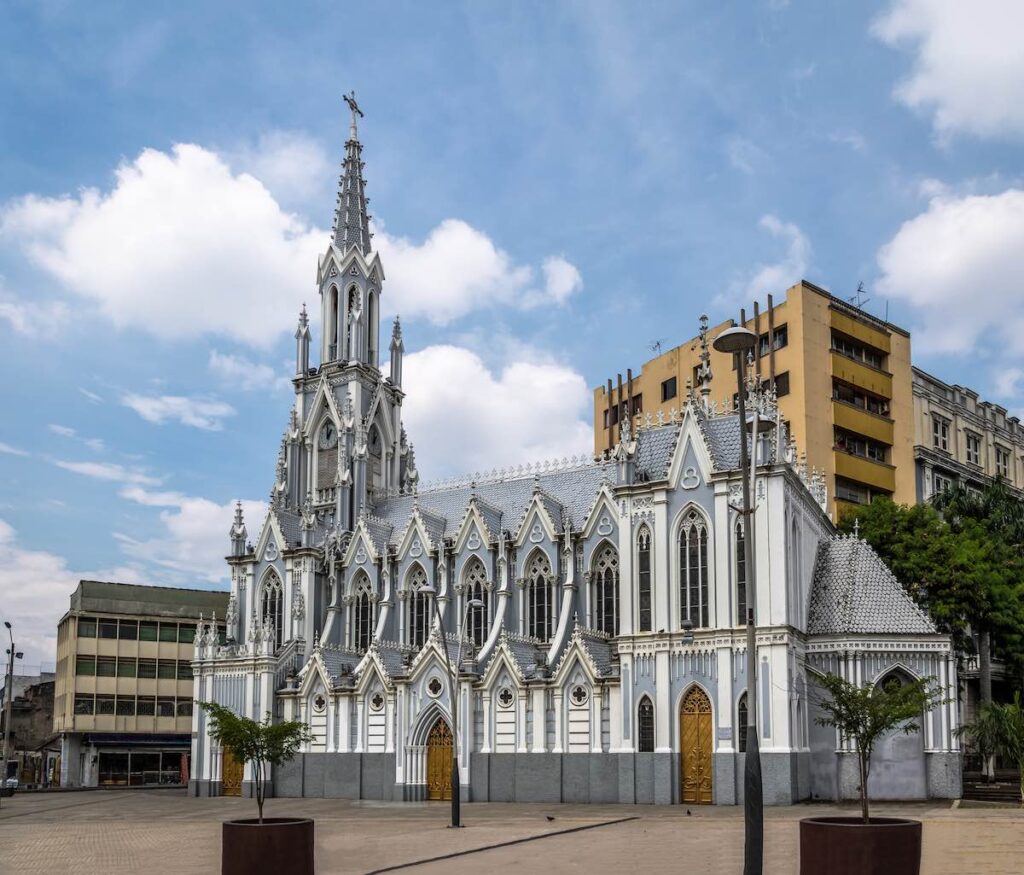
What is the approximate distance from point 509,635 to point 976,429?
47.0 m

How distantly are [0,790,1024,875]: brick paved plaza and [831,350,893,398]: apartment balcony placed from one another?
40246 millimetres

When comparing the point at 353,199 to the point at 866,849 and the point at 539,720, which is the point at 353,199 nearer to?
the point at 539,720

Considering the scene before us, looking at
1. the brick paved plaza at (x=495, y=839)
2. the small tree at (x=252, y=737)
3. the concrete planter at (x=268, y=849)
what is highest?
the small tree at (x=252, y=737)

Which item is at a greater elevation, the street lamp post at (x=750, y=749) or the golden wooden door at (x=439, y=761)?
the street lamp post at (x=750, y=749)

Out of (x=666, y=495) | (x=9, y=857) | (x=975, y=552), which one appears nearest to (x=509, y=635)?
(x=666, y=495)

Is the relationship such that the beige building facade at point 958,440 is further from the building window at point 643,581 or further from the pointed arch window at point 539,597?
the building window at point 643,581

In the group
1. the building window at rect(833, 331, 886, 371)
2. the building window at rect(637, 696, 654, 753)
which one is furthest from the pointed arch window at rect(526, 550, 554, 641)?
the building window at rect(833, 331, 886, 371)

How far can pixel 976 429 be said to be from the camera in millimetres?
88062

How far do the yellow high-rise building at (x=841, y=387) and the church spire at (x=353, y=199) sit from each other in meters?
23.6

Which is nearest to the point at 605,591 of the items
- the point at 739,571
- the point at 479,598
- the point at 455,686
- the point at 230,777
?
the point at 479,598

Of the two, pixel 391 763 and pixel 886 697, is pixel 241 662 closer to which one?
pixel 391 763

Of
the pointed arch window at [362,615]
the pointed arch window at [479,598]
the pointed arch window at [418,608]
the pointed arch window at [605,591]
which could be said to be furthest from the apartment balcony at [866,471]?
the pointed arch window at [362,615]

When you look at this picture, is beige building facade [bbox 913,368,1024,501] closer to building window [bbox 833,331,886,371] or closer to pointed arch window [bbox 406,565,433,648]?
building window [bbox 833,331,886,371]

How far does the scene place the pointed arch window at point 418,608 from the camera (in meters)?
62.6
